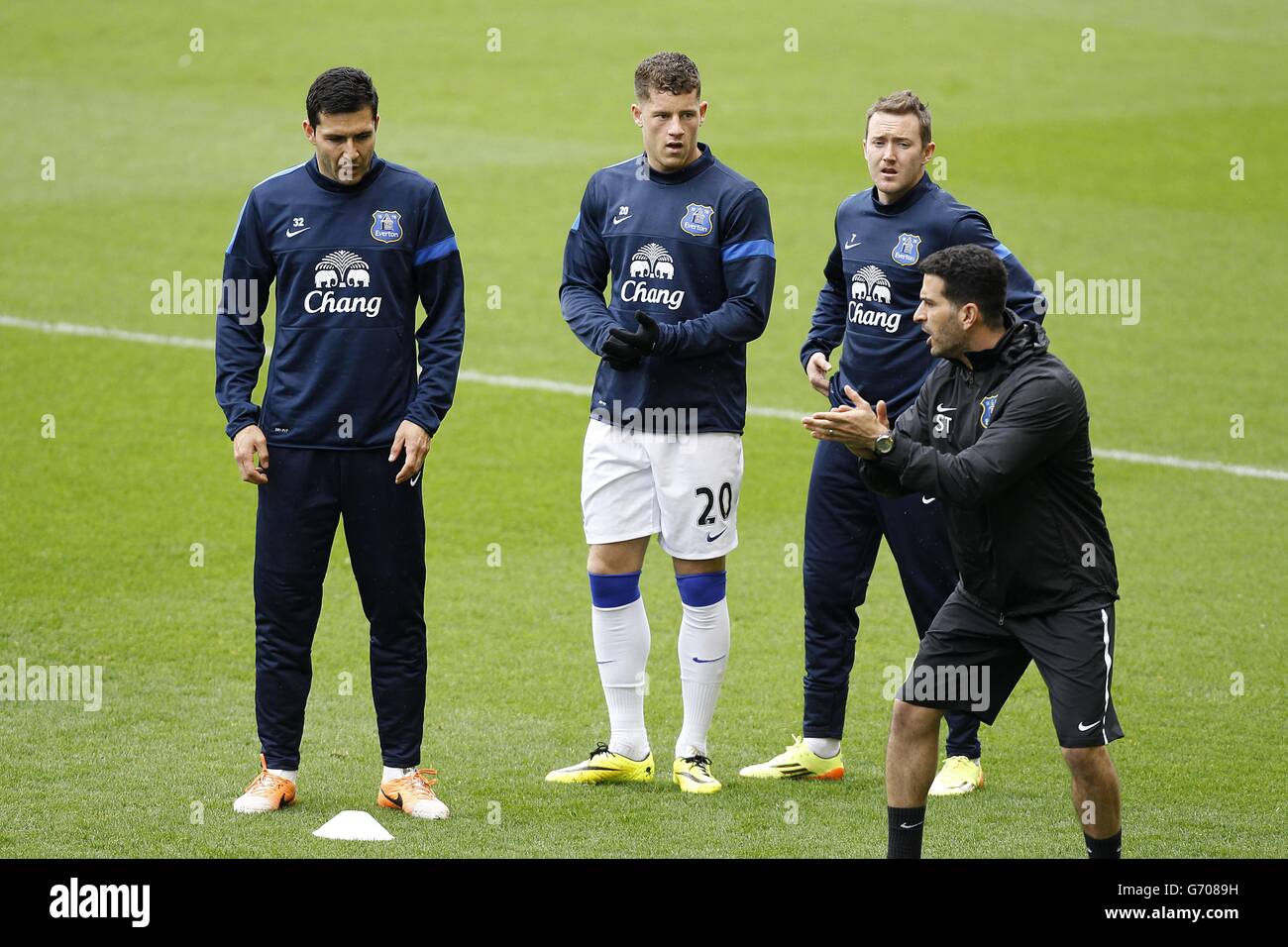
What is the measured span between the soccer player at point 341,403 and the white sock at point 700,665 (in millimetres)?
1069

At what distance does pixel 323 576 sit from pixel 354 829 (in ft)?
3.05

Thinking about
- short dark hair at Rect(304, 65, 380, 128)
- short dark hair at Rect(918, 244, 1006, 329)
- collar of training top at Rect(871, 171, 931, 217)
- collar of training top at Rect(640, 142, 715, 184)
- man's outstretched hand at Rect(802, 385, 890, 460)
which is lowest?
man's outstretched hand at Rect(802, 385, 890, 460)

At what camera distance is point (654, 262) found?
640cm

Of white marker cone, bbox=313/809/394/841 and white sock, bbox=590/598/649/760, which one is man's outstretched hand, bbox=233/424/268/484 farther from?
white sock, bbox=590/598/649/760

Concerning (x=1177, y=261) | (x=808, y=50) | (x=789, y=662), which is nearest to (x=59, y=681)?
(x=789, y=662)

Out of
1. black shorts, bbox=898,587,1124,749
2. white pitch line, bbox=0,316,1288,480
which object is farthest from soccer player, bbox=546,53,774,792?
white pitch line, bbox=0,316,1288,480

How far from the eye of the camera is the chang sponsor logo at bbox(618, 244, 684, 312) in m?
6.39

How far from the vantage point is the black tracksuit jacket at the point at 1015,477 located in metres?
5.03

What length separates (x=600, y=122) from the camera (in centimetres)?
2455

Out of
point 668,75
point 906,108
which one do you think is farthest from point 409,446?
point 906,108

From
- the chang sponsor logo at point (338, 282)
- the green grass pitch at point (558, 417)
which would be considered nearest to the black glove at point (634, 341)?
the chang sponsor logo at point (338, 282)

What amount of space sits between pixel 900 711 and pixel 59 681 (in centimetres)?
410

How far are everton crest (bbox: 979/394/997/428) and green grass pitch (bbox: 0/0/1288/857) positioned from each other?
5.25 feet

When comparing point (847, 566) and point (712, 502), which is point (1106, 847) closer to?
point (847, 566)
